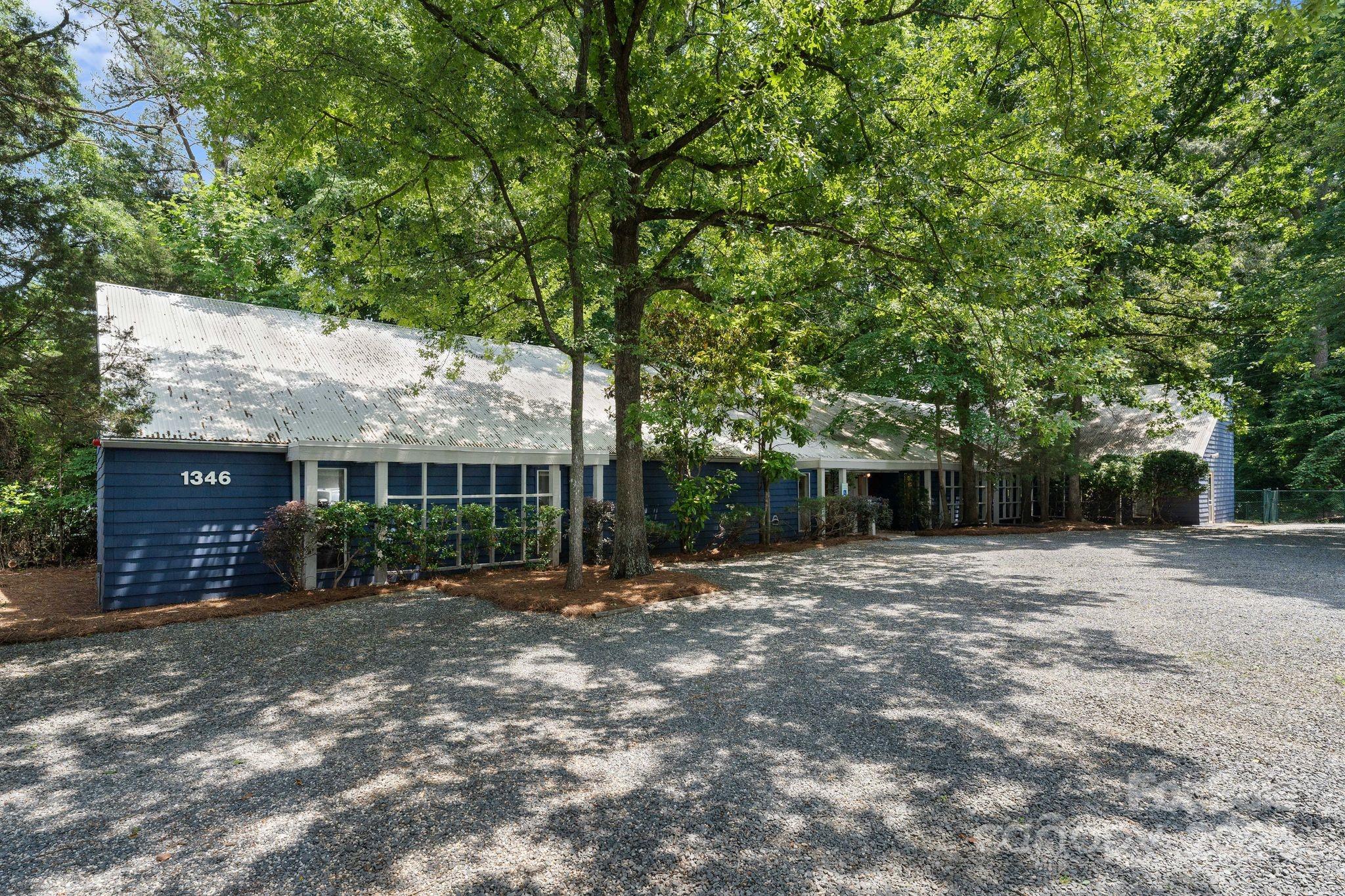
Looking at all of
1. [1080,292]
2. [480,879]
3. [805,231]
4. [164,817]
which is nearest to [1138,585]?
[1080,292]

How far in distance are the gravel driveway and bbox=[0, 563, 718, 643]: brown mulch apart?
526 mm

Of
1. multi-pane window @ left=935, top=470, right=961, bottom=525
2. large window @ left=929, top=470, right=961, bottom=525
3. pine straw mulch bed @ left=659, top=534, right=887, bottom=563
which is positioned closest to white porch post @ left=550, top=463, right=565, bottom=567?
pine straw mulch bed @ left=659, top=534, right=887, bottom=563

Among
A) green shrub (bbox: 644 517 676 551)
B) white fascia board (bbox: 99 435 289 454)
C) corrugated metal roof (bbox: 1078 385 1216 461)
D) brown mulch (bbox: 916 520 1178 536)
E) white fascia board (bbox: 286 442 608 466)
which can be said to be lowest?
brown mulch (bbox: 916 520 1178 536)

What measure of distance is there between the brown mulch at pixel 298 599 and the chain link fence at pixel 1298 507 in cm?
2639

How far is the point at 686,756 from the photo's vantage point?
409 centimetres

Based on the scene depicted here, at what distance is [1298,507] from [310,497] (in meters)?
33.5

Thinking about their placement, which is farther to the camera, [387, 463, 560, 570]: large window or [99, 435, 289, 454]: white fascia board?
[387, 463, 560, 570]: large window

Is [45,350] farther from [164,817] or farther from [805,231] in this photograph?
[805,231]

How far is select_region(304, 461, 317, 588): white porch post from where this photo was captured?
9.85 metres

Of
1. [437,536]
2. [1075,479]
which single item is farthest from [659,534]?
[1075,479]

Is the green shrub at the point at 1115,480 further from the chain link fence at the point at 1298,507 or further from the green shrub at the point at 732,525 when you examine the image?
the green shrub at the point at 732,525

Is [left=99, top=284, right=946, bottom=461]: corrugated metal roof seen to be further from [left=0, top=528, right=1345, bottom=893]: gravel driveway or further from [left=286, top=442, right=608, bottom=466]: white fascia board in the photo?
[left=0, top=528, right=1345, bottom=893]: gravel driveway

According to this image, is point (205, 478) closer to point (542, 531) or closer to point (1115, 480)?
point (542, 531)

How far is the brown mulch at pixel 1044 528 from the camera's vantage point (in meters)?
19.4
